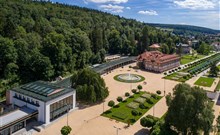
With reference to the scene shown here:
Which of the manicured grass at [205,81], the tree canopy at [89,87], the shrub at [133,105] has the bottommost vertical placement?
the shrub at [133,105]

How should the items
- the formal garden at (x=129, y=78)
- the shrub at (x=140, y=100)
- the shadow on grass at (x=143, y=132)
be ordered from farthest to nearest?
the formal garden at (x=129, y=78)
the shrub at (x=140, y=100)
the shadow on grass at (x=143, y=132)

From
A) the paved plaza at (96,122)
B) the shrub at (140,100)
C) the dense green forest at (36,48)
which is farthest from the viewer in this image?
the dense green forest at (36,48)

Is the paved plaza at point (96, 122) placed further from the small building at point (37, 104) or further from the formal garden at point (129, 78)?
the formal garden at point (129, 78)

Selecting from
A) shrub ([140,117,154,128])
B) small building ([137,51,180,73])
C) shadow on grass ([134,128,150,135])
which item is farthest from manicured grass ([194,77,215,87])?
shrub ([140,117,154,128])

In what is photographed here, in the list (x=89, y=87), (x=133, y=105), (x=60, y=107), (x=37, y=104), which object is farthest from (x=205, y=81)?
(x=37, y=104)

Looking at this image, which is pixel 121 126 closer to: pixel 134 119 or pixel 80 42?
pixel 134 119

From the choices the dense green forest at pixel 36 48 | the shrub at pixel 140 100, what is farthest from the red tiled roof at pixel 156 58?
the shrub at pixel 140 100

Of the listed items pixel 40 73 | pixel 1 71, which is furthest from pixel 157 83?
pixel 1 71
